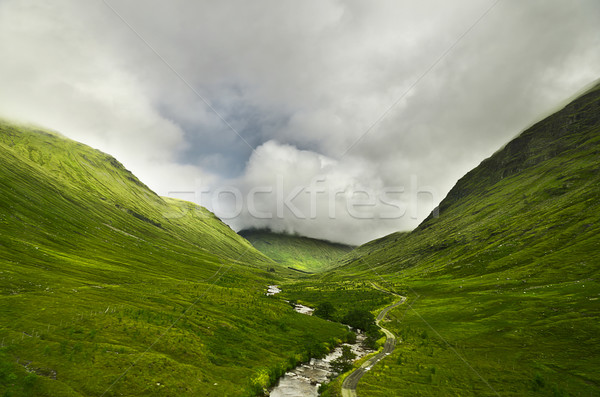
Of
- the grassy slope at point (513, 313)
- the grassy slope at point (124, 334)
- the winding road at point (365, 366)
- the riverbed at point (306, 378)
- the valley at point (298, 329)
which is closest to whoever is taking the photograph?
the grassy slope at point (124, 334)

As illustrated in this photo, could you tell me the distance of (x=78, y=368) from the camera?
3600cm

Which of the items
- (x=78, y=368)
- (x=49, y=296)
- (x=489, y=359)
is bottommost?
(x=78, y=368)

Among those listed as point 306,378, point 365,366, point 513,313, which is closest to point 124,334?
point 306,378

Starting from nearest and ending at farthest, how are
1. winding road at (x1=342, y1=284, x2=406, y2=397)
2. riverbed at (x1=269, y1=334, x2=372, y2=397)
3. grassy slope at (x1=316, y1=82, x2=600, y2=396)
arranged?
winding road at (x1=342, y1=284, x2=406, y2=397)
grassy slope at (x1=316, y1=82, x2=600, y2=396)
riverbed at (x1=269, y1=334, x2=372, y2=397)

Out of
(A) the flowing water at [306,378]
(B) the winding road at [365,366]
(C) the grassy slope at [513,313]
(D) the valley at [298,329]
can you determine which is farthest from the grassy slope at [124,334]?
(C) the grassy slope at [513,313]

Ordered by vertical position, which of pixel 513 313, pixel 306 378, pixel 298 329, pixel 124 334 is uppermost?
pixel 513 313

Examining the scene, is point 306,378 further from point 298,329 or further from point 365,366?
point 298,329

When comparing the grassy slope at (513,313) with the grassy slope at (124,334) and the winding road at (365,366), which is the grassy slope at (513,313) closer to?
the winding road at (365,366)

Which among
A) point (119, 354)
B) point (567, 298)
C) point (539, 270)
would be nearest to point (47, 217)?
point (119, 354)

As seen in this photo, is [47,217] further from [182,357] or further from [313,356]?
[313,356]

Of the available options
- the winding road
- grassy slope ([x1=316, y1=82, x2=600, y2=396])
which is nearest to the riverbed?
the winding road

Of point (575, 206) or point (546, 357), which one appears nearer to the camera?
point (546, 357)

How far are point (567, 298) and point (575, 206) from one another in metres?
98.0

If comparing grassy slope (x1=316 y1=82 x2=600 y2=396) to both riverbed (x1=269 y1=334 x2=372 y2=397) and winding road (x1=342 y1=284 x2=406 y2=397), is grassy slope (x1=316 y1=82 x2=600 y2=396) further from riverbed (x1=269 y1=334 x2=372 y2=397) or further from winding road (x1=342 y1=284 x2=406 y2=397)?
riverbed (x1=269 y1=334 x2=372 y2=397)
